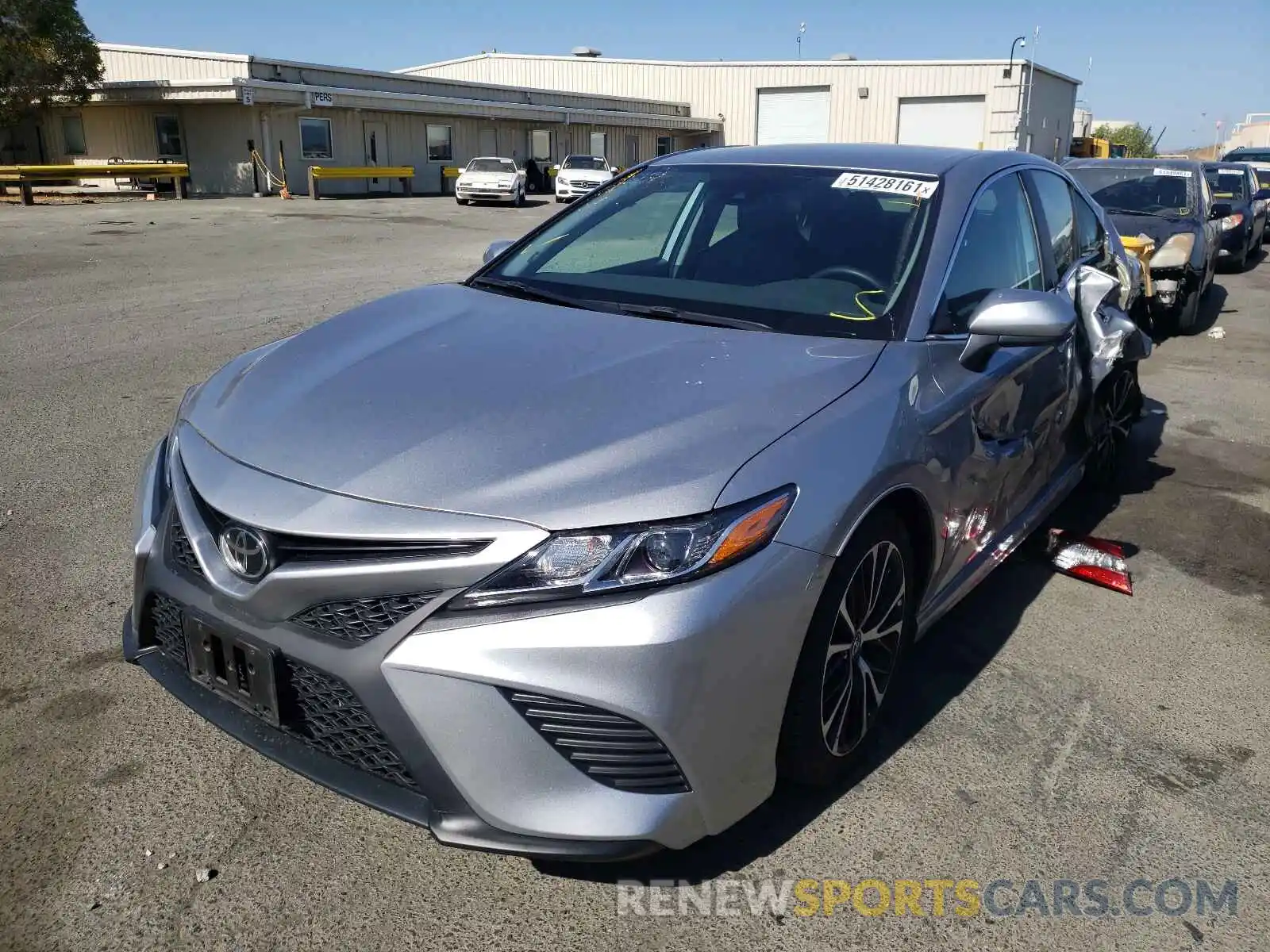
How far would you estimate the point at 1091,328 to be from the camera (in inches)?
174

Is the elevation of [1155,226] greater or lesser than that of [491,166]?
lesser

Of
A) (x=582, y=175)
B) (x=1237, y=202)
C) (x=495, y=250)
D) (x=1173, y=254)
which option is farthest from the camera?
(x=582, y=175)

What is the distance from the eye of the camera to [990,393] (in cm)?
320

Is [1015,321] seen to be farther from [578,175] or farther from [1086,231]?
[578,175]

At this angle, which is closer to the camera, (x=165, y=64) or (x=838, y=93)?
(x=165, y=64)

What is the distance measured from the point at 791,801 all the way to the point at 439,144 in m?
37.4

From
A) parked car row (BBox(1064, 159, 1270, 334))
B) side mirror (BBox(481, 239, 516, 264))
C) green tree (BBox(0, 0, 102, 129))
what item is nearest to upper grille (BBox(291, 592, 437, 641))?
side mirror (BBox(481, 239, 516, 264))

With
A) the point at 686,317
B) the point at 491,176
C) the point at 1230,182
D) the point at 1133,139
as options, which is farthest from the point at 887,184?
the point at 1133,139

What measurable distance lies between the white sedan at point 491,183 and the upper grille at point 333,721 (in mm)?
28314

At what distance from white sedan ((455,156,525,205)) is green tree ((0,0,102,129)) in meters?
12.4

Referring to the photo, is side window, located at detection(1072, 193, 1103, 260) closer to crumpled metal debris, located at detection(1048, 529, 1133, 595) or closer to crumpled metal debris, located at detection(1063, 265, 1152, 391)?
crumpled metal debris, located at detection(1063, 265, 1152, 391)

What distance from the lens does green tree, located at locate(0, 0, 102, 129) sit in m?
29.7

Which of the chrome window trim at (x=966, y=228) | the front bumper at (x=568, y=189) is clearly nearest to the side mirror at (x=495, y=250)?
the chrome window trim at (x=966, y=228)

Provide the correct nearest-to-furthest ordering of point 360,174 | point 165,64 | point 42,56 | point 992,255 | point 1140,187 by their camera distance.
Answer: point 992,255
point 1140,187
point 42,56
point 360,174
point 165,64
